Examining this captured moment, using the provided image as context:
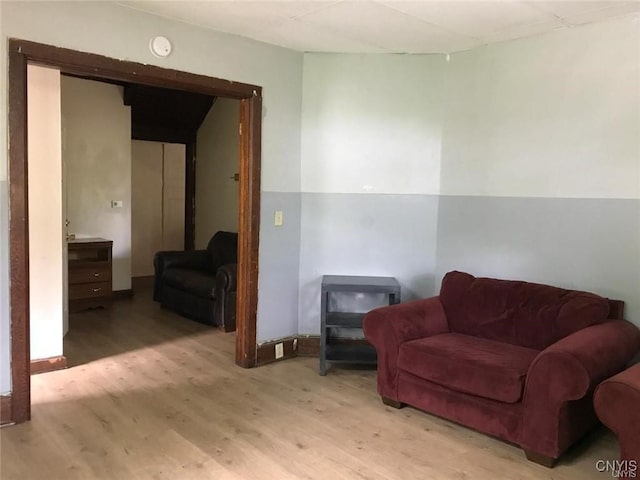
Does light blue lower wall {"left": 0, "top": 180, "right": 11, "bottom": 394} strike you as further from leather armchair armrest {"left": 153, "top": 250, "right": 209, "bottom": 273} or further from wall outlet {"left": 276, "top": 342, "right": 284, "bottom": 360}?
leather armchair armrest {"left": 153, "top": 250, "right": 209, "bottom": 273}

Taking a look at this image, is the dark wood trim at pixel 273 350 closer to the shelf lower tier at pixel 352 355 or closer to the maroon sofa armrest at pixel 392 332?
the shelf lower tier at pixel 352 355

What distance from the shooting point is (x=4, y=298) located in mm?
2793

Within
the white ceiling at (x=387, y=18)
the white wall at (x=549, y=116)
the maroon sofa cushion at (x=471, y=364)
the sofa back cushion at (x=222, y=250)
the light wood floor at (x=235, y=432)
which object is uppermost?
the white ceiling at (x=387, y=18)

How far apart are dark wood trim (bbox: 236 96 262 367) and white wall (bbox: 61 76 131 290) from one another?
287 centimetres

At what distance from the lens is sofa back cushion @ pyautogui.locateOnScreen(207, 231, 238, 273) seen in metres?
5.59

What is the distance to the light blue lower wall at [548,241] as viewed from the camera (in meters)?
3.15

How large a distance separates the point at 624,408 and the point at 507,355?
0.74 meters

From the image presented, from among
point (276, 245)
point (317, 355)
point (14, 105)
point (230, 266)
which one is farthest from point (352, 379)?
point (14, 105)

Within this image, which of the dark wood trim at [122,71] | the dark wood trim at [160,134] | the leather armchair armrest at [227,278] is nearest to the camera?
the dark wood trim at [122,71]

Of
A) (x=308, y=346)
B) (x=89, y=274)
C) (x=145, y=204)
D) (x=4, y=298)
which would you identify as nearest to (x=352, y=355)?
(x=308, y=346)

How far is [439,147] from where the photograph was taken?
13.4 ft

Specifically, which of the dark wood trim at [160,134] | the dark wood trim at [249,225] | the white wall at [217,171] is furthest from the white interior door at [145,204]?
the dark wood trim at [249,225]

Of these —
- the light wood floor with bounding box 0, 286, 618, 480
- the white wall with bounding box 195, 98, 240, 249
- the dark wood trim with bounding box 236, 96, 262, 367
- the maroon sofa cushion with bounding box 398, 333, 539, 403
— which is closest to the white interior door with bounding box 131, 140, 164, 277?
the white wall with bounding box 195, 98, 240, 249

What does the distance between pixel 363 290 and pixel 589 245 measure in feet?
4.92
